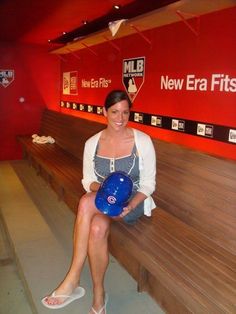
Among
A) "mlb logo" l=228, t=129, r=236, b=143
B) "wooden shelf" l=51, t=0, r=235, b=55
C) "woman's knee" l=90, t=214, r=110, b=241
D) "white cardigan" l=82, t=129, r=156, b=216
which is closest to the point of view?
"woman's knee" l=90, t=214, r=110, b=241

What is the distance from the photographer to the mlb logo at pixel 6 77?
18.9 ft

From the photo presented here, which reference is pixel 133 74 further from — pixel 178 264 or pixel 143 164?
pixel 178 264

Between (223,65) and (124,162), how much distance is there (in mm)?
1299

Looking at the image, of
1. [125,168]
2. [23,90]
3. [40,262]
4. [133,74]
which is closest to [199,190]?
[125,168]

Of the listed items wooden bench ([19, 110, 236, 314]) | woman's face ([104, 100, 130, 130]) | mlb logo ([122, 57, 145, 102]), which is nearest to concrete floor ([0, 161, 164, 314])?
wooden bench ([19, 110, 236, 314])

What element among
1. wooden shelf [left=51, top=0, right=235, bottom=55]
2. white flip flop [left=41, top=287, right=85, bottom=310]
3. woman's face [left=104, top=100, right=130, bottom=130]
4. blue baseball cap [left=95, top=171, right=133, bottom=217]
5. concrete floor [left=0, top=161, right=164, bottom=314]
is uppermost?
wooden shelf [left=51, top=0, right=235, bottom=55]

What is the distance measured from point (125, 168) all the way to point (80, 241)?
1.68ft

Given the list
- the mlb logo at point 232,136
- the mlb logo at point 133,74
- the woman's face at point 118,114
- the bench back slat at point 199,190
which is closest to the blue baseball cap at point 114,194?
the woman's face at point 118,114

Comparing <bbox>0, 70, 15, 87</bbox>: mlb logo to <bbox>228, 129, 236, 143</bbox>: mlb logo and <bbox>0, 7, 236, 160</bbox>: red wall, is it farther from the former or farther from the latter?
<bbox>228, 129, 236, 143</bbox>: mlb logo

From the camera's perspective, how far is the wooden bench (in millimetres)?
1526

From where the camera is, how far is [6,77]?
5.80 metres

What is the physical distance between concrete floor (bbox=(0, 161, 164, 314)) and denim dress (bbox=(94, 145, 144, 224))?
0.48 metres

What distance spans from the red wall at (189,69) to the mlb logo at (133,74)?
68mm

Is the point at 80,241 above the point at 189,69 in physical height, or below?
below
